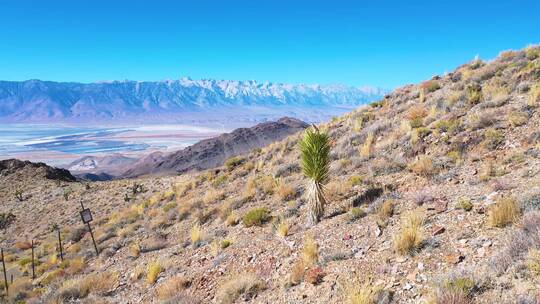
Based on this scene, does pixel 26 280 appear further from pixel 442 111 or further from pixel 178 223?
pixel 442 111

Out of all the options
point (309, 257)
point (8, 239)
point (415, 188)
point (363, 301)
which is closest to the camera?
point (363, 301)

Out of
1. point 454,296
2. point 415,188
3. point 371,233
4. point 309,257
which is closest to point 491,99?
point 415,188

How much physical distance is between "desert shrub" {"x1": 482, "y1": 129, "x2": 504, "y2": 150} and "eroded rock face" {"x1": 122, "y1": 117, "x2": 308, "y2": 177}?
113692 millimetres

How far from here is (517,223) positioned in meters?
6.41

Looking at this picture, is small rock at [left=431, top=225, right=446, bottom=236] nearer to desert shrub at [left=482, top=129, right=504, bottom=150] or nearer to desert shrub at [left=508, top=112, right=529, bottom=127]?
desert shrub at [left=482, top=129, right=504, bottom=150]

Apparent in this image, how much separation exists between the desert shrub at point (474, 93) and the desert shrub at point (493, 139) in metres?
4.03

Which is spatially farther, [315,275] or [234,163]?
[234,163]

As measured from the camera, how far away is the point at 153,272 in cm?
1032

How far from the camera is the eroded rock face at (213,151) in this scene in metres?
131

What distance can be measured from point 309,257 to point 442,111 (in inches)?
423

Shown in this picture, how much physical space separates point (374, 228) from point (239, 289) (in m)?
3.32

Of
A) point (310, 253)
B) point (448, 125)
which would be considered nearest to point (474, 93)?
point (448, 125)

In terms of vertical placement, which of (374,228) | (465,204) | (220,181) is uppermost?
(465,204)

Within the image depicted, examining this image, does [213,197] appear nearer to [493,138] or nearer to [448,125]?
[448,125]
